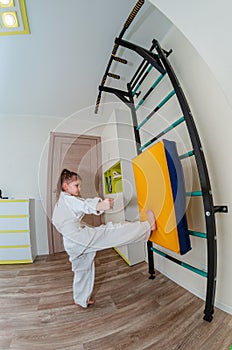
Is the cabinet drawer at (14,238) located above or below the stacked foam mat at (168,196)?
below

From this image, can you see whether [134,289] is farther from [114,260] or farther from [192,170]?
[192,170]

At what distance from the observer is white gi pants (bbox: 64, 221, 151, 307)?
88 cm

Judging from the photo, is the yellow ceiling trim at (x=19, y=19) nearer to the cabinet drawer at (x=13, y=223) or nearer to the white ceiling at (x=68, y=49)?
the white ceiling at (x=68, y=49)

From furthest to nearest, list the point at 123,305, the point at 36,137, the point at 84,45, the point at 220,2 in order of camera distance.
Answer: the point at 36,137, the point at 84,45, the point at 123,305, the point at 220,2

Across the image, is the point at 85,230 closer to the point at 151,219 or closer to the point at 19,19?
the point at 151,219

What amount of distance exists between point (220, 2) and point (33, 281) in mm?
2179

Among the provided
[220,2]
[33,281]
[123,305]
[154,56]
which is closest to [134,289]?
[123,305]

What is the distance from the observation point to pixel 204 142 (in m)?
1.03

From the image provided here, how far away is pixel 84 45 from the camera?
4.46 ft

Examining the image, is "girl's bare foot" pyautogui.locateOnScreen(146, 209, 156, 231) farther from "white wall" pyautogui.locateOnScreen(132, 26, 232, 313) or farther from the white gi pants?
"white wall" pyautogui.locateOnScreen(132, 26, 232, 313)

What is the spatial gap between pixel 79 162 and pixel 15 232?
1.65m

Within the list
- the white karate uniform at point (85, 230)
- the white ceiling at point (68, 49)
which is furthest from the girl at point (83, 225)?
the white ceiling at point (68, 49)

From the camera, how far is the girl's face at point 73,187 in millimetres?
917

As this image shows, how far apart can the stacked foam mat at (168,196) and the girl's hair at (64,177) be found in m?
0.49
